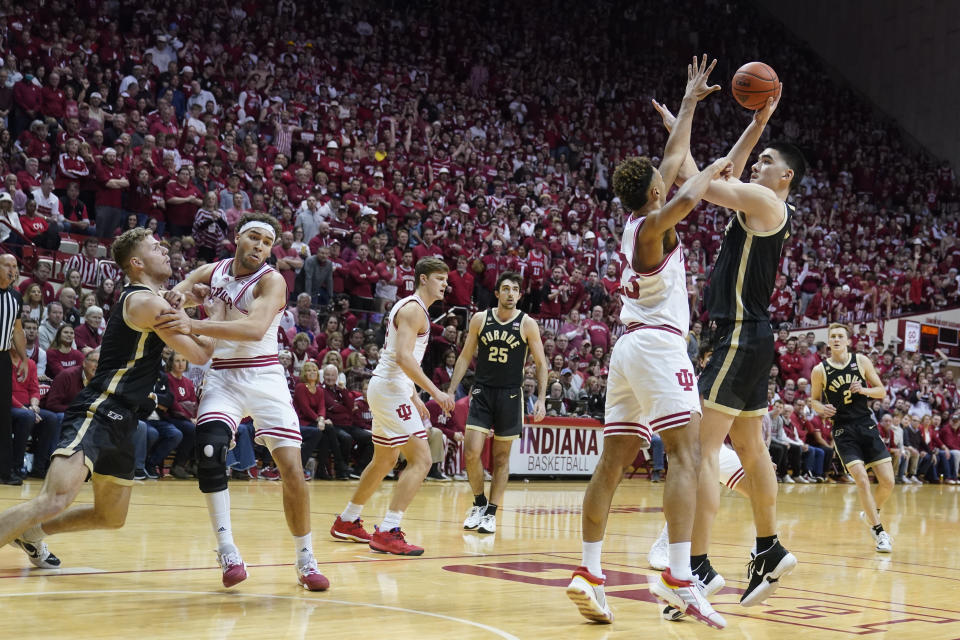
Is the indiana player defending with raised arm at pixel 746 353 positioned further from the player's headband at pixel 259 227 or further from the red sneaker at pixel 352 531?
the red sneaker at pixel 352 531

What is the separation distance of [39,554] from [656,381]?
3564mm

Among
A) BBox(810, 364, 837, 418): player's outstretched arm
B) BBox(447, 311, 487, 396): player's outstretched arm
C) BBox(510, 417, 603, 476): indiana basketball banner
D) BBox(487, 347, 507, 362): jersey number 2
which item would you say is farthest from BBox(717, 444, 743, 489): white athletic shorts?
BBox(510, 417, 603, 476): indiana basketball banner

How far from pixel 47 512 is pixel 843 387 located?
7262mm

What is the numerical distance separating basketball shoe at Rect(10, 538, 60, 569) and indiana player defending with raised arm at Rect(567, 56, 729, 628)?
3035mm

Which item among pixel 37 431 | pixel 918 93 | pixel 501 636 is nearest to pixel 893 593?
pixel 501 636

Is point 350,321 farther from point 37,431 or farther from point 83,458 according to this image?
point 83,458

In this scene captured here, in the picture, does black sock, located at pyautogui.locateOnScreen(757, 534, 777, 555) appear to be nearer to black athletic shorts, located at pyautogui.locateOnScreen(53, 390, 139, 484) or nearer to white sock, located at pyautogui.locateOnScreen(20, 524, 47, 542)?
black athletic shorts, located at pyautogui.locateOnScreen(53, 390, 139, 484)

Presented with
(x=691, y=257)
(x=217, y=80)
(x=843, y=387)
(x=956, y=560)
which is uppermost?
(x=217, y=80)

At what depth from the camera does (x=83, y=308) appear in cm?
1295

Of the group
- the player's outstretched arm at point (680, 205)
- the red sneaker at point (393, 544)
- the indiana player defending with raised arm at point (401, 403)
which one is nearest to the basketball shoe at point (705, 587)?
the player's outstretched arm at point (680, 205)

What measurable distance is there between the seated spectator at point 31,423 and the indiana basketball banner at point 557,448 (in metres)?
6.68

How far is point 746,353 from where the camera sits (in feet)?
18.3

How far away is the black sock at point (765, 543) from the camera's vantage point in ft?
18.1

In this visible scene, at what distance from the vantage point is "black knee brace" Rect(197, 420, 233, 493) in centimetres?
556
